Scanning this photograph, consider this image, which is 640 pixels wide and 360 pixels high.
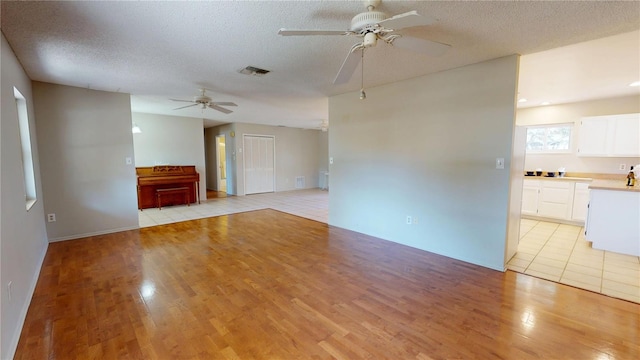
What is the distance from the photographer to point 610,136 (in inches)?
175

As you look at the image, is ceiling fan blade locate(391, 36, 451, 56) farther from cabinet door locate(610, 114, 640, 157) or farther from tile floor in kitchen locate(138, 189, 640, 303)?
cabinet door locate(610, 114, 640, 157)

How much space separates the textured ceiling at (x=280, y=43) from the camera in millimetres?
1817

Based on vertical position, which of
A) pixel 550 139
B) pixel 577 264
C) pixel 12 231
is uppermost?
pixel 550 139

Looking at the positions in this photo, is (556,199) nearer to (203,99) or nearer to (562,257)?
(562,257)

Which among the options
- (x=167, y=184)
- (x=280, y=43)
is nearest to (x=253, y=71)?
(x=280, y=43)

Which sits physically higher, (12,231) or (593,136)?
(593,136)

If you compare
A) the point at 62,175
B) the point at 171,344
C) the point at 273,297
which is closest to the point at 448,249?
the point at 273,297

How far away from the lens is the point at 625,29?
208cm

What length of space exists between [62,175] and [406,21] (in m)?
4.92

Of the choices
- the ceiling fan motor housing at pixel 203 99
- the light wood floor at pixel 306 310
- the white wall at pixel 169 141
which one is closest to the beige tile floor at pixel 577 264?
the light wood floor at pixel 306 310

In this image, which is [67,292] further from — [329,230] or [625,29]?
[625,29]

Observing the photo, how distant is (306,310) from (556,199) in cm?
519

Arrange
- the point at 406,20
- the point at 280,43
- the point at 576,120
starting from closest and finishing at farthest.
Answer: the point at 406,20
the point at 280,43
the point at 576,120

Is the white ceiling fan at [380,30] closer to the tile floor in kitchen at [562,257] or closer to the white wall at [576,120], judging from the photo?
the tile floor in kitchen at [562,257]
